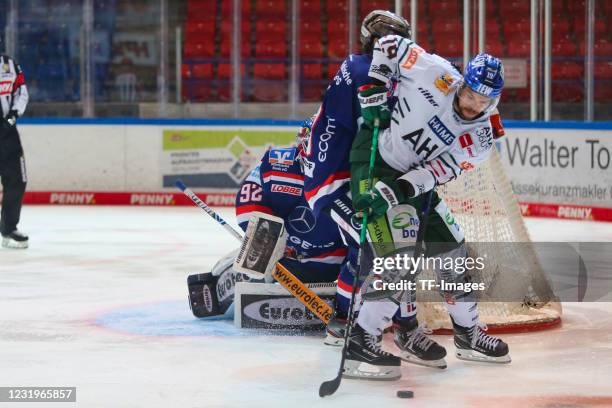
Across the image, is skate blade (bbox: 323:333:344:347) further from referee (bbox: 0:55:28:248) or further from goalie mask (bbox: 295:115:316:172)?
referee (bbox: 0:55:28:248)

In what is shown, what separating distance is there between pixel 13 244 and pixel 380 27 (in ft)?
12.3

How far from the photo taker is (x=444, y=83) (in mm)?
3453

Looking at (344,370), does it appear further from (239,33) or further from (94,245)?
(239,33)

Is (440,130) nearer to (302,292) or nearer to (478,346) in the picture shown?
(478,346)

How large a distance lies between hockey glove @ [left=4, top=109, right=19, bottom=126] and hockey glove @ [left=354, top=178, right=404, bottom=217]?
12.8 feet

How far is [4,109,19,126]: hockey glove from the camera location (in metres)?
6.77

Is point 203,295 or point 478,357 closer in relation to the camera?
point 478,357

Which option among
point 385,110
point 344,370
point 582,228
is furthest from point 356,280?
point 582,228

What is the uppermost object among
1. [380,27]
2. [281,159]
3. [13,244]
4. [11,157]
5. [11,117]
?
[380,27]

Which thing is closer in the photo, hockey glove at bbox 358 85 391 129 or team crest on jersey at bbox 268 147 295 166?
hockey glove at bbox 358 85 391 129

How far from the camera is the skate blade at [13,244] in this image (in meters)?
6.78

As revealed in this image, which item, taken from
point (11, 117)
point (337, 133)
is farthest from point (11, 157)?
point (337, 133)

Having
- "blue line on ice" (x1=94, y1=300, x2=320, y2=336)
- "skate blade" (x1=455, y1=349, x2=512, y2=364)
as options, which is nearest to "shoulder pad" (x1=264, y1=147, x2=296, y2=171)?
"blue line on ice" (x1=94, y1=300, x2=320, y2=336)

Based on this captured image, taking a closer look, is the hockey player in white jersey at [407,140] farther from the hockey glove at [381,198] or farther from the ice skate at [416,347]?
the ice skate at [416,347]
